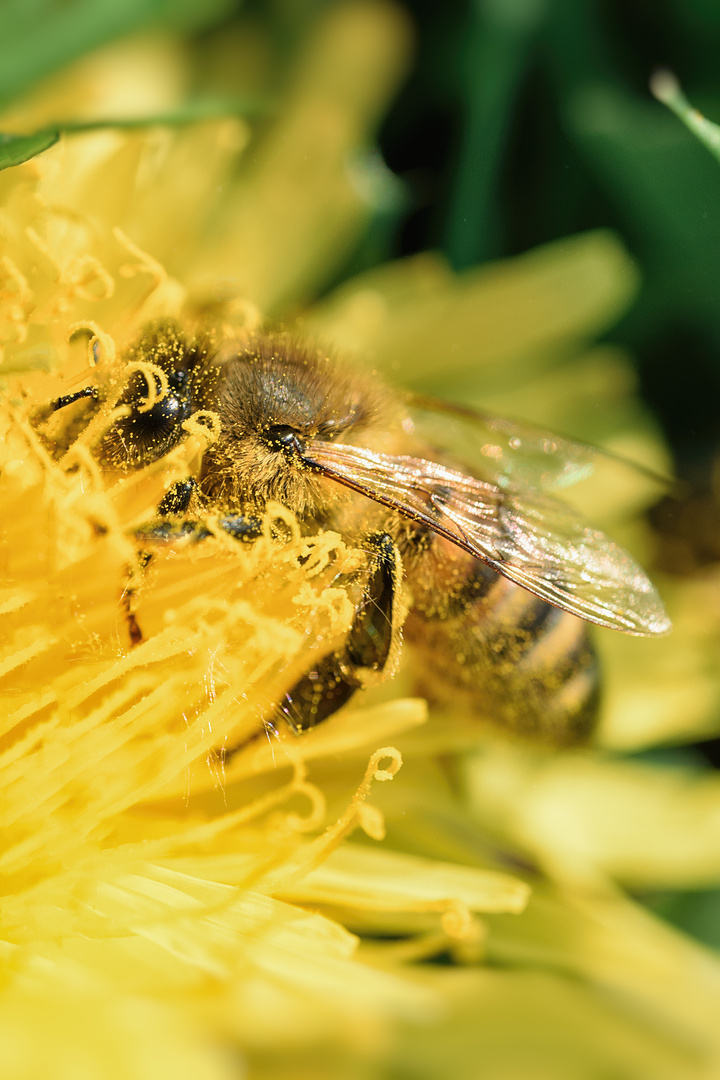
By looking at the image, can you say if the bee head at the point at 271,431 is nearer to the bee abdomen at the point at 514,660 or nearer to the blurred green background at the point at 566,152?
the bee abdomen at the point at 514,660

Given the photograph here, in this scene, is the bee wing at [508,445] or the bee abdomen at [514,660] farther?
the bee wing at [508,445]

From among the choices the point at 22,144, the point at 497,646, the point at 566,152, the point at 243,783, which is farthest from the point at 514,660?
the point at 566,152

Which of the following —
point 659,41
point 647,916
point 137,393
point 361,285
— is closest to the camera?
point 137,393

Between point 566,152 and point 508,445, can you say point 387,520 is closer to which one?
point 508,445

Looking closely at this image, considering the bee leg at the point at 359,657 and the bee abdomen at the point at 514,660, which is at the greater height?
the bee leg at the point at 359,657

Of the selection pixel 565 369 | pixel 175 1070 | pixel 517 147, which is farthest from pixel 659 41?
pixel 175 1070

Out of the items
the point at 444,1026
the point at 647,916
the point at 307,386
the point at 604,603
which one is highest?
the point at 307,386

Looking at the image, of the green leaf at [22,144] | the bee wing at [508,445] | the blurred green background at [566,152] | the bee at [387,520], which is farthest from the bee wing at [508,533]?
the blurred green background at [566,152]

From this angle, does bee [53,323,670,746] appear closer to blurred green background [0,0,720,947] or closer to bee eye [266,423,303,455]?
bee eye [266,423,303,455]

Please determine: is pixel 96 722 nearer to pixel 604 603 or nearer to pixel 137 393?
pixel 137 393
